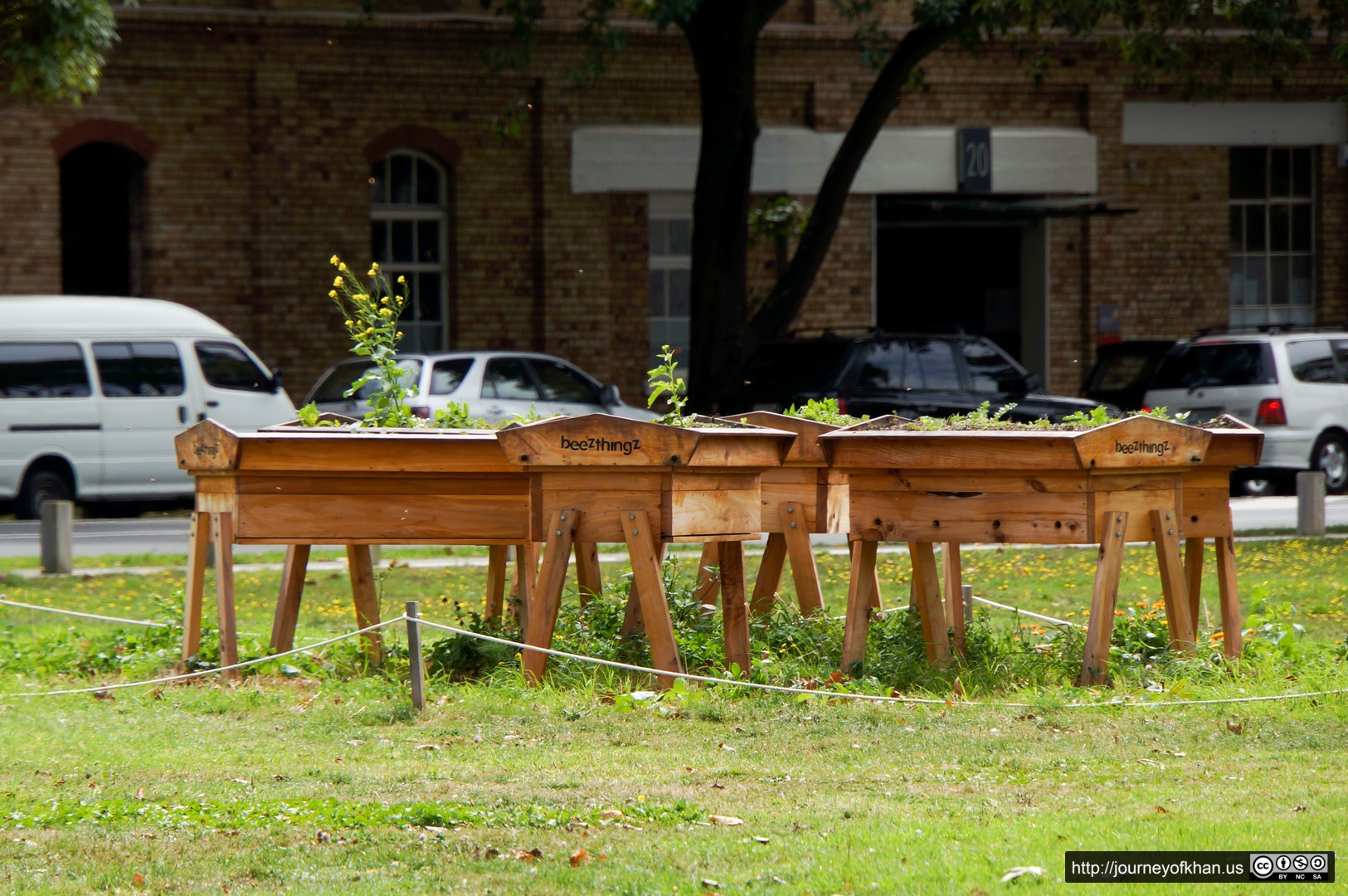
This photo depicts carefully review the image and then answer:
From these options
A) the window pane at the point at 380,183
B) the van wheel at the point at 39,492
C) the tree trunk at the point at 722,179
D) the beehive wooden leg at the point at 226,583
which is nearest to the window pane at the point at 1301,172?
the tree trunk at the point at 722,179

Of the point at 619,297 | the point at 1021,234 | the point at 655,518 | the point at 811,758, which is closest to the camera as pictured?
the point at 811,758

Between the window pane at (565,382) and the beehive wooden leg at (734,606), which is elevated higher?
the window pane at (565,382)

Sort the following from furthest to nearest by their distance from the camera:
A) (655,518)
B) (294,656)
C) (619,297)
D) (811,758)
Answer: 1. (619,297)
2. (294,656)
3. (655,518)
4. (811,758)

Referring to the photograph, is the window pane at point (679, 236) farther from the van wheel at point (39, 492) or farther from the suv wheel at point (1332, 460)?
the van wheel at point (39, 492)

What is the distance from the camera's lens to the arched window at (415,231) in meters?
23.7

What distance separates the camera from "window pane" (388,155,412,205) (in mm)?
23734

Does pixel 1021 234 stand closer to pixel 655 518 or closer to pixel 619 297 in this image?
pixel 619 297

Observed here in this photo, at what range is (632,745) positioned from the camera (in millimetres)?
6492

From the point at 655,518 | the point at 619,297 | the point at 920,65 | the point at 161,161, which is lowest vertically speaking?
the point at 655,518

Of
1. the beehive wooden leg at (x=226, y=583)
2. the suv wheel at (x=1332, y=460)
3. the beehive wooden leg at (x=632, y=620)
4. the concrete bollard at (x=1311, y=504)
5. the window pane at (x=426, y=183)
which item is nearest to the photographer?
the beehive wooden leg at (x=226, y=583)

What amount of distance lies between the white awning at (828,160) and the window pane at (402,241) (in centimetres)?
228

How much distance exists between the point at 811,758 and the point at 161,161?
18156mm

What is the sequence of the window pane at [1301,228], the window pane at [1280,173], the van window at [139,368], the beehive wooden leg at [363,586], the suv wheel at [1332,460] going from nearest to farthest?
the beehive wooden leg at [363,586] < the van window at [139,368] < the suv wheel at [1332,460] < the window pane at [1280,173] < the window pane at [1301,228]

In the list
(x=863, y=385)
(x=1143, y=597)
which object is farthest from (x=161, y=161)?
(x=1143, y=597)
